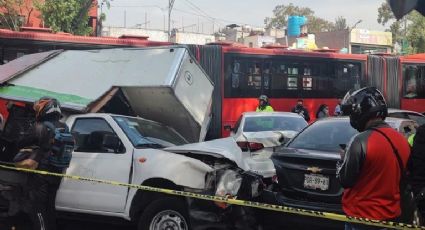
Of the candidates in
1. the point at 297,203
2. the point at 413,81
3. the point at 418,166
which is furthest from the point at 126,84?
the point at 413,81

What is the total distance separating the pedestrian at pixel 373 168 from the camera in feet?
11.0

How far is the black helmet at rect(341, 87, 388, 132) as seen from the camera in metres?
3.52

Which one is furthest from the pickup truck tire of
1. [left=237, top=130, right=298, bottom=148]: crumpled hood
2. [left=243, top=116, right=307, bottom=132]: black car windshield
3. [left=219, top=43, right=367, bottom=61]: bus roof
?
[left=219, top=43, right=367, bottom=61]: bus roof

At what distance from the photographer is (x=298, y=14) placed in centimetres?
6975

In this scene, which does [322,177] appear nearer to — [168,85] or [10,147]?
[168,85]

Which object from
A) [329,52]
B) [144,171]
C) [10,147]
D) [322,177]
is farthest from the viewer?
[329,52]

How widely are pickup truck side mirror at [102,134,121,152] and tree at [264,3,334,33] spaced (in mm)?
65081

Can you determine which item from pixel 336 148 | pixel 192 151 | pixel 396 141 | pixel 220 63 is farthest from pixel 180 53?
pixel 220 63

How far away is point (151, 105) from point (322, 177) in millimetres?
3379

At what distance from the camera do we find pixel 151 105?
7.81 meters

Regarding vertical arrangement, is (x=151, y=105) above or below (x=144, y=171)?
above

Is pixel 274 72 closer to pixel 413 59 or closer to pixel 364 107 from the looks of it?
pixel 413 59

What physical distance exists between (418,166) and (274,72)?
13.0 meters

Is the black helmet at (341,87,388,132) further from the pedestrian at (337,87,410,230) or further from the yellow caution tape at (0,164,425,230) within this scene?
the yellow caution tape at (0,164,425,230)
